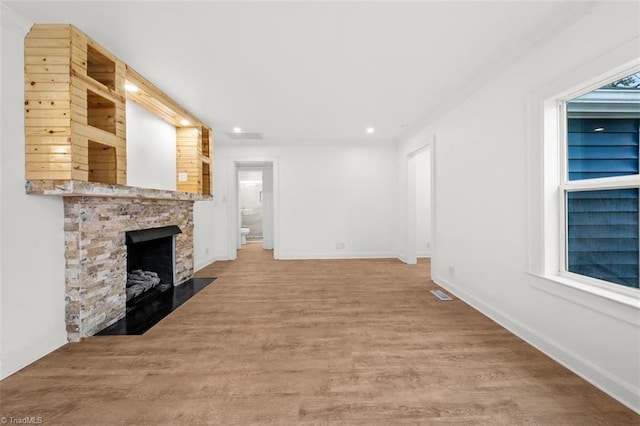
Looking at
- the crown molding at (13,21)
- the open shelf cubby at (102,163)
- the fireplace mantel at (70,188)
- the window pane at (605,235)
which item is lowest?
the window pane at (605,235)

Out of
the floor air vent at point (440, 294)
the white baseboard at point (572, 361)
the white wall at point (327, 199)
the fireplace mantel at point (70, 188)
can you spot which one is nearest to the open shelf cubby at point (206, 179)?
the white wall at point (327, 199)

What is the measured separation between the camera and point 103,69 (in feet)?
8.34

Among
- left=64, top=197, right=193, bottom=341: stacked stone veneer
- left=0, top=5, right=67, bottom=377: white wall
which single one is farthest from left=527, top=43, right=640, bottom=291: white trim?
left=0, top=5, right=67, bottom=377: white wall

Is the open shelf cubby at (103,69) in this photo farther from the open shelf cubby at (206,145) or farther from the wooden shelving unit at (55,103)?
the open shelf cubby at (206,145)

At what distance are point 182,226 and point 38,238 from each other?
2119 millimetres

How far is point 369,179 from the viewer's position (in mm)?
6141

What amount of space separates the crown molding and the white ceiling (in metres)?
0.05

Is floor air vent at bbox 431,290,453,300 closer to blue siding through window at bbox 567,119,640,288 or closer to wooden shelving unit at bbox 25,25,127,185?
blue siding through window at bbox 567,119,640,288

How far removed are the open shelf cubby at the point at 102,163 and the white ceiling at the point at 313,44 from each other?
0.87m

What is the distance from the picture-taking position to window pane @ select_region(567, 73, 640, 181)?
5.75ft

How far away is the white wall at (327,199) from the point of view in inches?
238

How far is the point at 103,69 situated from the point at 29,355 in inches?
95.1

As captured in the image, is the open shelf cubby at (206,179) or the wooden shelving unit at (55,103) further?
the open shelf cubby at (206,179)

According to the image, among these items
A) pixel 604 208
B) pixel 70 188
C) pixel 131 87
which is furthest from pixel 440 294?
pixel 131 87
